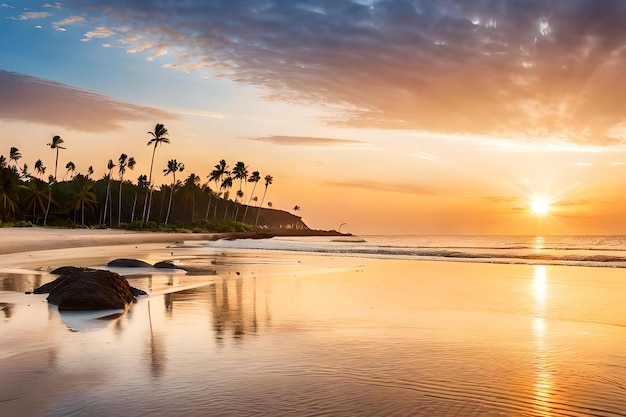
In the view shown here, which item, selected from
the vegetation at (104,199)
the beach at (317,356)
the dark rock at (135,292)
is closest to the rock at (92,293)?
the beach at (317,356)

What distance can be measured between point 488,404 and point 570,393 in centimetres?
117

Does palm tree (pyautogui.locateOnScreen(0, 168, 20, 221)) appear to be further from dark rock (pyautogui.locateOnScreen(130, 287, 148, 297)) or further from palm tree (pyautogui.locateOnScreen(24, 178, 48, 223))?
dark rock (pyautogui.locateOnScreen(130, 287, 148, 297))

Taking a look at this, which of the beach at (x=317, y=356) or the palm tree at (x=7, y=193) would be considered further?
the palm tree at (x=7, y=193)

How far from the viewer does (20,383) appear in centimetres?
656

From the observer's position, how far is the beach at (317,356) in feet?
19.4

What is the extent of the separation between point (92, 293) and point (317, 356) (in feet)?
21.9

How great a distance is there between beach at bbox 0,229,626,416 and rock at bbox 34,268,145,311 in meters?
0.38

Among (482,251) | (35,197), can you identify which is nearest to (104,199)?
(35,197)

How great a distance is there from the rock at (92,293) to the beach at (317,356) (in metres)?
0.38

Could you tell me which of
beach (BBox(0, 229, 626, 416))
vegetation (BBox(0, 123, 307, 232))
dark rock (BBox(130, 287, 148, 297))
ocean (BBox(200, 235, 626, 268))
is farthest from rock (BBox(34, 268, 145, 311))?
vegetation (BBox(0, 123, 307, 232))

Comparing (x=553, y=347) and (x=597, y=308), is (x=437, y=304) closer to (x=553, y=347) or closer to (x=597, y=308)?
(x=597, y=308)

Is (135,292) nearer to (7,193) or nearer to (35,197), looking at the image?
(7,193)

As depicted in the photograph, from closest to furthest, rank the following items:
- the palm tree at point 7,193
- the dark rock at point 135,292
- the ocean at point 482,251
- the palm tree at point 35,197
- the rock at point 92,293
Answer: the rock at point 92,293 < the dark rock at point 135,292 < the ocean at point 482,251 < the palm tree at point 7,193 < the palm tree at point 35,197

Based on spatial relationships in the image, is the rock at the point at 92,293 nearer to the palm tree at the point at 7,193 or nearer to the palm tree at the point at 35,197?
the palm tree at the point at 7,193
